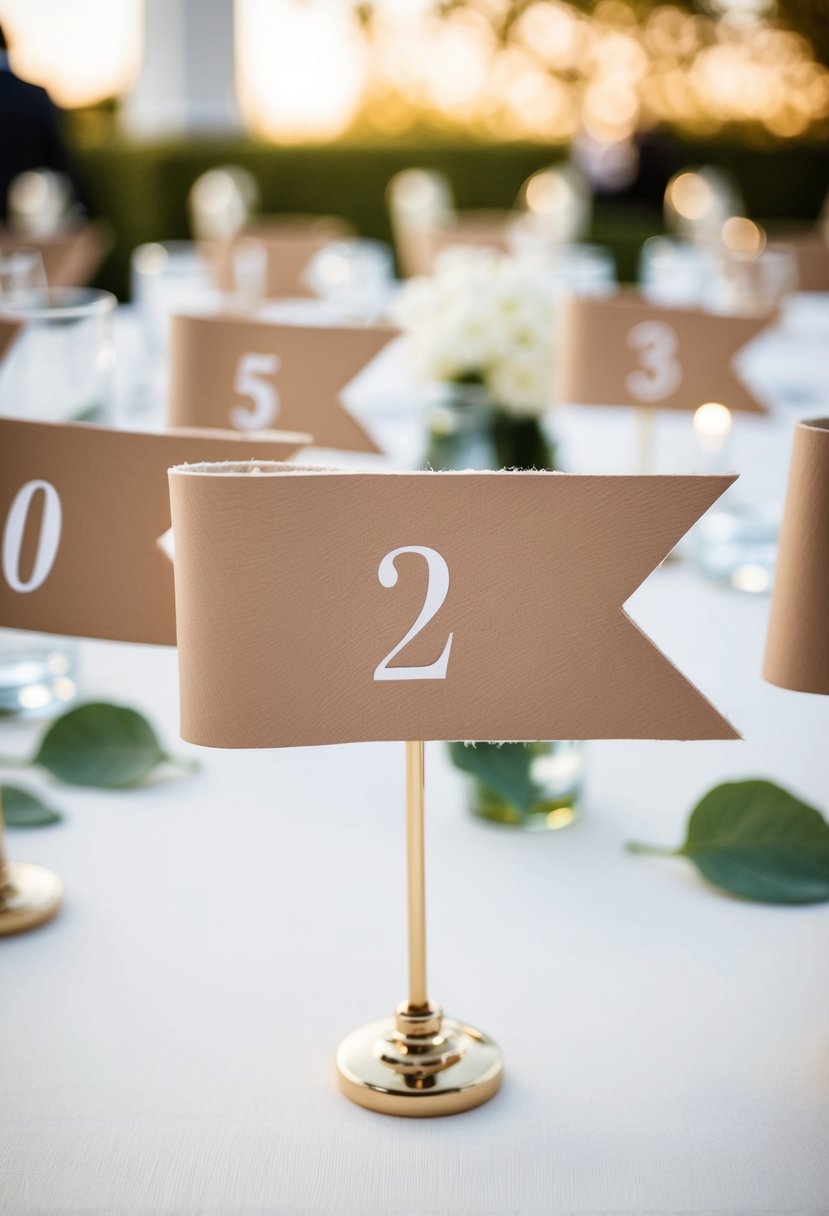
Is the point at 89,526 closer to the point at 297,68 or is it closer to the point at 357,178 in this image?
the point at 357,178

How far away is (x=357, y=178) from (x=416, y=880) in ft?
25.0

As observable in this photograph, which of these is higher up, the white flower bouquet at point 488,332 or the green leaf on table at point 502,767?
the white flower bouquet at point 488,332

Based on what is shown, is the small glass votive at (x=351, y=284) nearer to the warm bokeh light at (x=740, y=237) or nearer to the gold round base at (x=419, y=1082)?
the warm bokeh light at (x=740, y=237)

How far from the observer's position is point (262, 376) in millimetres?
1425

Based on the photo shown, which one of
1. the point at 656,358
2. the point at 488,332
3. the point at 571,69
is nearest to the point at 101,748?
the point at 488,332

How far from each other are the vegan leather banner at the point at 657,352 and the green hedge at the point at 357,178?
14.7ft

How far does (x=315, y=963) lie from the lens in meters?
0.91

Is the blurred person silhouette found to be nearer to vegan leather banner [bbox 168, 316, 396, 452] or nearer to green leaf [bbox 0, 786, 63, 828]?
vegan leather banner [bbox 168, 316, 396, 452]

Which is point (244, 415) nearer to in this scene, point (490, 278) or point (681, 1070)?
point (490, 278)

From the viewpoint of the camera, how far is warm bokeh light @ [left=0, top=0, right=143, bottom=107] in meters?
16.2

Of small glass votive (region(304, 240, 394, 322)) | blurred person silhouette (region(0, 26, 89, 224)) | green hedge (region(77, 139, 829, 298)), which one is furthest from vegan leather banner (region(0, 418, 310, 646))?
green hedge (region(77, 139, 829, 298))

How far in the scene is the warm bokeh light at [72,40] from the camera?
53.1 feet

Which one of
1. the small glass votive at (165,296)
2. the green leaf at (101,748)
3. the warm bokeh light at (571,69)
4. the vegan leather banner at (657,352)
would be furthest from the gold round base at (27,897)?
the warm bokeh light at (571,69)

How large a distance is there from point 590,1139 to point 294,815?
439 millimetres
